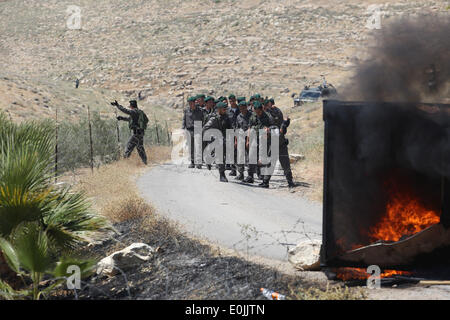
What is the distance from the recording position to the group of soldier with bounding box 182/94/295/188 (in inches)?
526

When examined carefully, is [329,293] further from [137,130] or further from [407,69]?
[137,130]

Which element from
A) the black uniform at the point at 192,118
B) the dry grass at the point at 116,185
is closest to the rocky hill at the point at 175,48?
the dry grass at the point at 116,185

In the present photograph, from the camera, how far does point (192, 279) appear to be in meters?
6.19

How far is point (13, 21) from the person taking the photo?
7406 cm

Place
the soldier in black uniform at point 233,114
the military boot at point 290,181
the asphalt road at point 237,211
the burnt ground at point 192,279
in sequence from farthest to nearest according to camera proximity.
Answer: the soldier in black uniform at point 233,114 < the military boot at point 290,181 < the asphalt road at point 237,211 < the burnt ground at point 192,279

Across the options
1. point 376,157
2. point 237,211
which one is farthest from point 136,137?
point 376,157

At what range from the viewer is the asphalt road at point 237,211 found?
814 cm

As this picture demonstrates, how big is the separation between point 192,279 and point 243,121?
8462 millimetres

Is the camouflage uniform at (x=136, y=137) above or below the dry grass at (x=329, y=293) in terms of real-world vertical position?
above

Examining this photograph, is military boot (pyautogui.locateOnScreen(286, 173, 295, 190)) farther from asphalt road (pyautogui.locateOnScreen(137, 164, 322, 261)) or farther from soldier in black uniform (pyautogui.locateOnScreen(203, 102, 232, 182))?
soldier in black uniform (pyautogui.locateOnScreen(203, 102, 232, 182))

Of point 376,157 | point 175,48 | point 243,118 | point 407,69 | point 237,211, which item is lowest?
point 237,211

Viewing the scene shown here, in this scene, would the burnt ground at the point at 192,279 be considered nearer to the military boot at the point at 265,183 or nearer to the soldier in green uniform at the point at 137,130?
the military boot at the point at 265,183

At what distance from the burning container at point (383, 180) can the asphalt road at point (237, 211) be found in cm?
132

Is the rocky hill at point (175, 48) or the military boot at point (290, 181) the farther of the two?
the rocky hill at point (175, 48)
